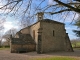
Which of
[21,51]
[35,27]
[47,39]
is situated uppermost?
[35,27]

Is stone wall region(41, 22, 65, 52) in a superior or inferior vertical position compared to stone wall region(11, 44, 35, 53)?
superior

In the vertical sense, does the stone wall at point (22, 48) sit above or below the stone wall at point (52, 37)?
below

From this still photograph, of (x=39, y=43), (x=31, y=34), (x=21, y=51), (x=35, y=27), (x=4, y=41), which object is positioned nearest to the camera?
(x=39, y=43)

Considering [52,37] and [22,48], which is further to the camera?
[22,48]

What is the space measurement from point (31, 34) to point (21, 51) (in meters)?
6.31

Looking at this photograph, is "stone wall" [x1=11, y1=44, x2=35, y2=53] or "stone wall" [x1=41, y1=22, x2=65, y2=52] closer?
"stone wall" [x1=41, y1=22, x2=65, y2=52]

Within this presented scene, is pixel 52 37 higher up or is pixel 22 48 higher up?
pixel 52 37

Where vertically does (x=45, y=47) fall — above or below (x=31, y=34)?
below

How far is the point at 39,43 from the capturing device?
30.6 m

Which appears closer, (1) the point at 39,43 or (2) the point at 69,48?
(1) the point at 39,43

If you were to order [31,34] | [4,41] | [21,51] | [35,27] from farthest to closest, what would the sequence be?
[4,41] < [31,34] < [35,27] < [21,51]

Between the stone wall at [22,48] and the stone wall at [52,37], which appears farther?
the stone wall at [22,48]

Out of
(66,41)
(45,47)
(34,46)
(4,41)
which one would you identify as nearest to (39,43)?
(45,47)

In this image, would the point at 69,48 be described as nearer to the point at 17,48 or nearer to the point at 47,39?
the point at 47,39
